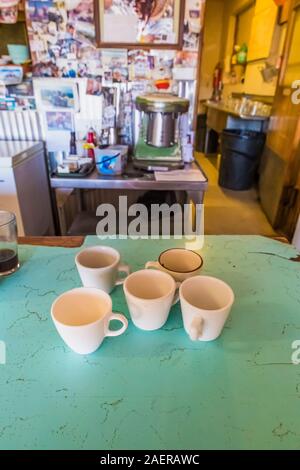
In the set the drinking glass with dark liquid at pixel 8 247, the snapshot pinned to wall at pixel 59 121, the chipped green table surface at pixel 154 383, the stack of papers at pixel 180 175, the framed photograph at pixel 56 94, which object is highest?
the framed photograph at pixel 56 94

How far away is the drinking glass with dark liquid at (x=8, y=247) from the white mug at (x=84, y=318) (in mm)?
264

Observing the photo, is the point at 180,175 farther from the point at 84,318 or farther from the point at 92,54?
the point at 84,318

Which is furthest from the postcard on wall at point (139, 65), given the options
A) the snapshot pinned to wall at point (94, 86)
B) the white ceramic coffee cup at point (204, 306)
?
the white ceramic coffee cup at point (204, 306)

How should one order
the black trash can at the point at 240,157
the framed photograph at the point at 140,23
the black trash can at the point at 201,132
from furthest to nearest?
the black trash can at the point at 201,132 < the black trash can at the point at 240,157 < the framed photograph at the point at 140,23

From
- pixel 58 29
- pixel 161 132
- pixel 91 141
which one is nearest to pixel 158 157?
pixel 161 132

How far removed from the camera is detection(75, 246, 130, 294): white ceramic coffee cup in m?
0.65

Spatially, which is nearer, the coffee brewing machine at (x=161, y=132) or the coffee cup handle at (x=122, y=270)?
the coffee cup handle at (x=122, y=270)

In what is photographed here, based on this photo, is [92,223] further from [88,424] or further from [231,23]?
[231,23]

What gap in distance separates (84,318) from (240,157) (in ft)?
10.7

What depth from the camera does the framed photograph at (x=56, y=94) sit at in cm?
184

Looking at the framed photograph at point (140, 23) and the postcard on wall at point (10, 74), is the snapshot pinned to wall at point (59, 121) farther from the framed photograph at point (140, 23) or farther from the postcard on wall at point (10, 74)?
the framed photograph at point (140, 23)

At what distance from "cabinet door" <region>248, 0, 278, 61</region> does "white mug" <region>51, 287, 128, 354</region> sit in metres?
3.60
